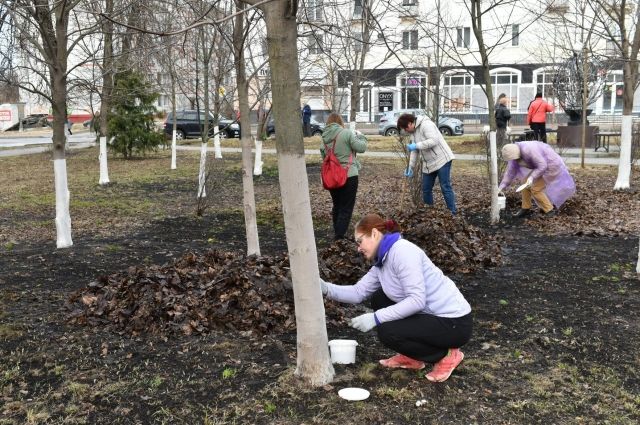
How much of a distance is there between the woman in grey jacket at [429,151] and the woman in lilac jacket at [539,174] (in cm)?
80

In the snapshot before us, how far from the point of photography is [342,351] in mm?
3689

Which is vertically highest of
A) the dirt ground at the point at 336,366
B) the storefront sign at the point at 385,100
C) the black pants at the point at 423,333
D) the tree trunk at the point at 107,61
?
the storefront sign at the point at 385,100

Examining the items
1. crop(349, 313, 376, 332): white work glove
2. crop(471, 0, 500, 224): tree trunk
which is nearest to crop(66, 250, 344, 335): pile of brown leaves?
crop(349, 313, 376, 332): white work glove

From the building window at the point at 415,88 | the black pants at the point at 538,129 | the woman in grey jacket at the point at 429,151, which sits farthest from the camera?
the black pants at the point at 538,129

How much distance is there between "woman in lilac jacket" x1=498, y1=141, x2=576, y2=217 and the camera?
26.6 feet

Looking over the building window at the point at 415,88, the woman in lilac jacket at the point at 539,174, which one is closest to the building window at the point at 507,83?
the building window at the point at 415,88

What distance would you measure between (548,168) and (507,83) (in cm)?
3564

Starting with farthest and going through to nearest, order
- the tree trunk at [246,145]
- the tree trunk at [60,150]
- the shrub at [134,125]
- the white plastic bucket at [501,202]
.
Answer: the shrub at [134,125]
the white plastic bucket at [501,202]
the tree trunk at [60,150]
the tree trunk at [246,145]

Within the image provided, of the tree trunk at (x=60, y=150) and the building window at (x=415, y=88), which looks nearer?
the tree trunk at (x=60, y=150)

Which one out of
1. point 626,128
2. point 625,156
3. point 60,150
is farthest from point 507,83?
point 60,150

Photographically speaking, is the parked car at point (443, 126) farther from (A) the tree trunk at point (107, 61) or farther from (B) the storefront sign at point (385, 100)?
(A) the tree trunk at point (107, 61)

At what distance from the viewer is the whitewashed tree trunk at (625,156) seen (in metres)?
10.7

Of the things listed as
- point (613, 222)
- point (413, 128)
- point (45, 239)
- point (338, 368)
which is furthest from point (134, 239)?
point (613, 222)

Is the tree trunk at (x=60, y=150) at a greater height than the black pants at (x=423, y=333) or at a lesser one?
greater
